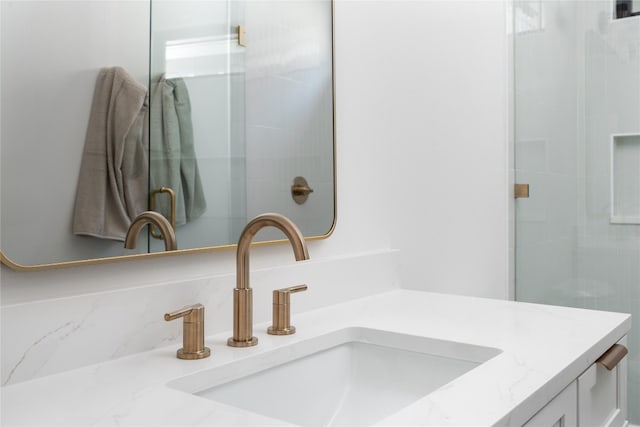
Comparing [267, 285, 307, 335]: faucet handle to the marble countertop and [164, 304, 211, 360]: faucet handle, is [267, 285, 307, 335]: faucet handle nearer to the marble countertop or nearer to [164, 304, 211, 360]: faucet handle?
the marble countertop

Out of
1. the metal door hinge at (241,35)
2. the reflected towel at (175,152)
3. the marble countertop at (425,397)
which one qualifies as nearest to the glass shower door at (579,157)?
the marble countertop at (425,397)

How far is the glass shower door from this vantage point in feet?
6.37

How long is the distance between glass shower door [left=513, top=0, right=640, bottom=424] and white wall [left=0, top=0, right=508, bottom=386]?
99 millimetres

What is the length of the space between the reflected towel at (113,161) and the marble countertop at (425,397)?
0.22 meters

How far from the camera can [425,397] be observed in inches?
29.7

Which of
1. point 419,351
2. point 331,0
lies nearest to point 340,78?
point 331,0

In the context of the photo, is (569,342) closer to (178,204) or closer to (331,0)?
(178,204)

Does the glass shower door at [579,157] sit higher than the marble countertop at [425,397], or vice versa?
the glass shower door at [579,157]

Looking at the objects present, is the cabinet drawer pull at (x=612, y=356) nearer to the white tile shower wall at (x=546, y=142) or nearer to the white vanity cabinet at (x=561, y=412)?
the white vanity cabinet at (x=561, y=412)

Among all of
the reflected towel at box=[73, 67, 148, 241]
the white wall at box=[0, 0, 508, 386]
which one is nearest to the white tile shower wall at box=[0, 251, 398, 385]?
the white wall at box=[0, 0, 508, 386]

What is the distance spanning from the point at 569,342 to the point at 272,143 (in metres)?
0.68

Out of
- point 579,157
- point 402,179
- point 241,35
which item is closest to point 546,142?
point 579,157

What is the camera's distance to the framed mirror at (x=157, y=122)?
32.4 inches

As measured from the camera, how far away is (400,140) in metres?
1.67
